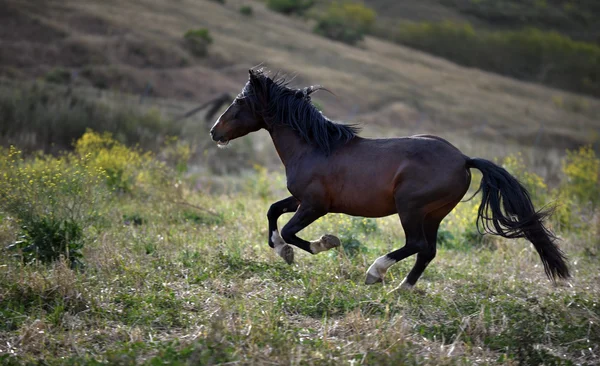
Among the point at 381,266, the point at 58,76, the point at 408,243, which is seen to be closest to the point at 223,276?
the point at 381,266

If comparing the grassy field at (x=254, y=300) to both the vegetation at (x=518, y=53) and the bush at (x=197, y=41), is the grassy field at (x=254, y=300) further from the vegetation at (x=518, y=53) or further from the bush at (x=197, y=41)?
the vegetation at (x=518, y=53)

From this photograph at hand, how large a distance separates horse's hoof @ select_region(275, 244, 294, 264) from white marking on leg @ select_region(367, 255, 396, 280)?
0.94 m

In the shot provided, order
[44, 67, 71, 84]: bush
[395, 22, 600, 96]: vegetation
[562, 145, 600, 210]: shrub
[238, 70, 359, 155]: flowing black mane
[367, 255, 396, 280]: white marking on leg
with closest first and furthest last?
[367, 255, 396, 280]: white marking on leg < [238, 70, 359, 155]: flowing black mane < [562, 145, 600, 210]: shrub < [44, 67, 71, 84]: bush < [395, 22, 600, 96]: vegetation

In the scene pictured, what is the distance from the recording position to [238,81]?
39062mm

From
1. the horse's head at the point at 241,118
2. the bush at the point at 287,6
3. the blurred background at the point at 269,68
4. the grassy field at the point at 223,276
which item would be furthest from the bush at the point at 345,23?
the horse's head at the point at 241,118

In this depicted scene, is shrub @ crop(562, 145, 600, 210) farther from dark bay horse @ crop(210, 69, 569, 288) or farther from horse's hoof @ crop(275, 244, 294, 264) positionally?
horse's hoof @ crop(275, 244, 294, 264)

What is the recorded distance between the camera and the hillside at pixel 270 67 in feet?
110

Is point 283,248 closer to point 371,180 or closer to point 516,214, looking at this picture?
point 371,180

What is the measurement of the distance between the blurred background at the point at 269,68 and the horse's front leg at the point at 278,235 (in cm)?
145

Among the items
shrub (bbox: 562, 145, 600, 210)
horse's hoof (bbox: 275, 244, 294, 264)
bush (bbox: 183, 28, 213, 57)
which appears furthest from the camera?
bush (bbox: 183, 28, 213, 57)

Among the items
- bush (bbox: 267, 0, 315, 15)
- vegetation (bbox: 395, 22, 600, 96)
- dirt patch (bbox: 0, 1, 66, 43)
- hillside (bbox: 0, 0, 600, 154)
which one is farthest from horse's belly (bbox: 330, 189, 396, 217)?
vegetation (bbox: 395, 22, 600, 96)

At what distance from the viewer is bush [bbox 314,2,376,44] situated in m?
62.8

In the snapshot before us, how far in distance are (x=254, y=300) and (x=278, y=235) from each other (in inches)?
49.2

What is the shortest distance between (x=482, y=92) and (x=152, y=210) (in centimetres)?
4936
